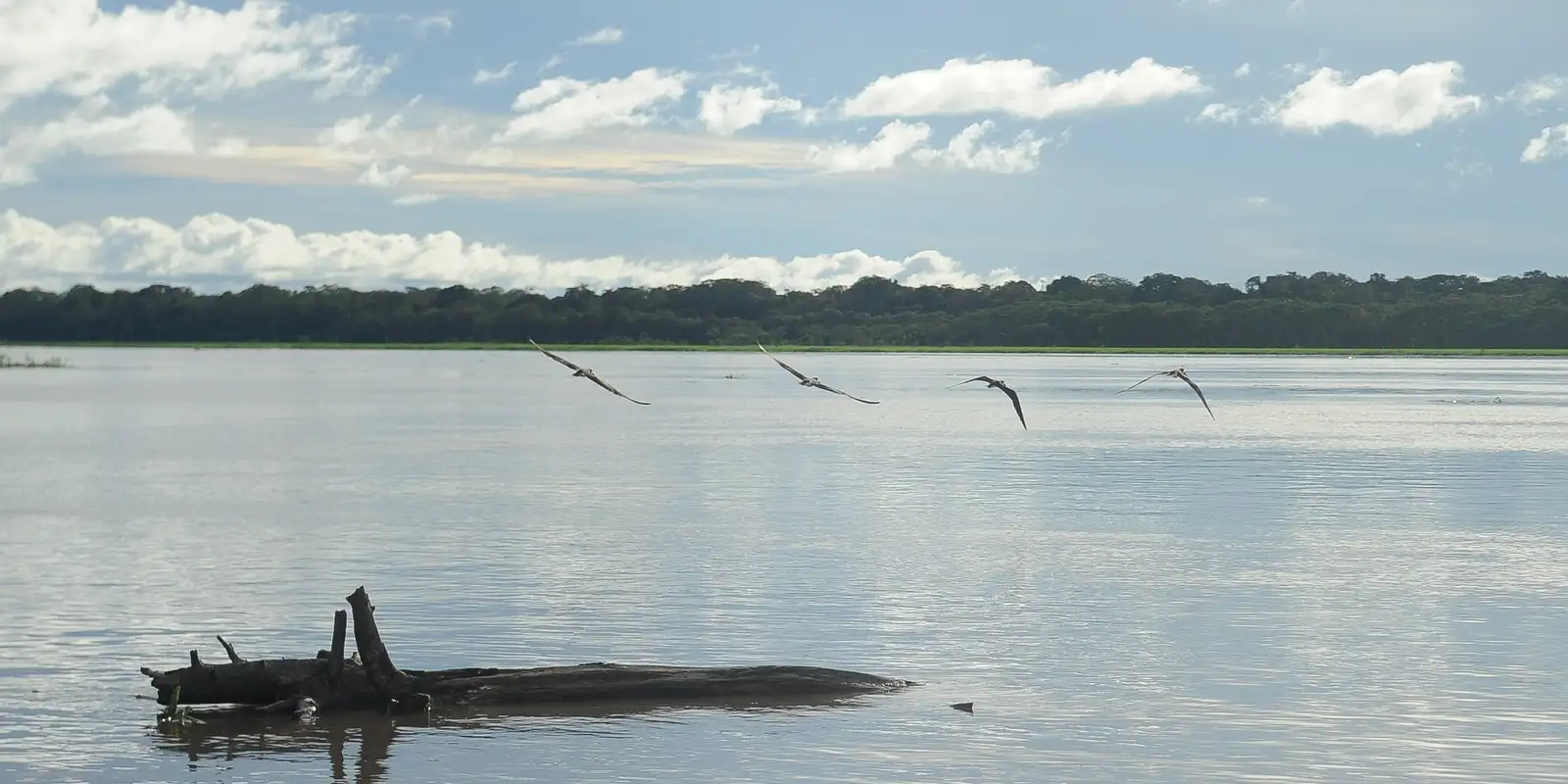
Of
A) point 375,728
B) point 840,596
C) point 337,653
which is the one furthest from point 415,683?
point 840,596

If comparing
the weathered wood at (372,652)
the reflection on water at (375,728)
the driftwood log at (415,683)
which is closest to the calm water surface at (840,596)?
the reflection on water at (375,728)

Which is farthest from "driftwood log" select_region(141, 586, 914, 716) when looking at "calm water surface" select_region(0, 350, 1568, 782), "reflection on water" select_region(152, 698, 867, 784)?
"calm water surface" select_region(0, 350, 1568, 782)

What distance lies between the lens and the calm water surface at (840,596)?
18375mm

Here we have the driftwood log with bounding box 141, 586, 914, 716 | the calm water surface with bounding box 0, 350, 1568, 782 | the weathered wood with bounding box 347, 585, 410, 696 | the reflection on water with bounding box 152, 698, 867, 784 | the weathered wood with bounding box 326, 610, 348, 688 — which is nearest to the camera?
the reflection on water with bounding box 152, 698, 867, 784

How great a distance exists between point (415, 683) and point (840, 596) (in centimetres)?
980

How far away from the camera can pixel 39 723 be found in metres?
19.2

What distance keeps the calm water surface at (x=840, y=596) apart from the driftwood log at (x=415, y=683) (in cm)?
32

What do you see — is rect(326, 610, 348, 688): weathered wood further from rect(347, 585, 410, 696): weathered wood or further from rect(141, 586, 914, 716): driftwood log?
rect(347, 585, 410, 696): weathered wood

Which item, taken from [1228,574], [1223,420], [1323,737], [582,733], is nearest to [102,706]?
[582,733]

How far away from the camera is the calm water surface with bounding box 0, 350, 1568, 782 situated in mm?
18375

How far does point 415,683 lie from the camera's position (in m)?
19.6

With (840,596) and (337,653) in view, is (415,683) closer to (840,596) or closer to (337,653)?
(337,653)

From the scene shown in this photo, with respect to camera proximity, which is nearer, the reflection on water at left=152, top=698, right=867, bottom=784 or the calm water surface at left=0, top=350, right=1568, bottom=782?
the reflection on water at left=152, top=698, right=867, bottom=784

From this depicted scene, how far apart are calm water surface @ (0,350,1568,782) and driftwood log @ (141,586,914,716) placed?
1.05ft
